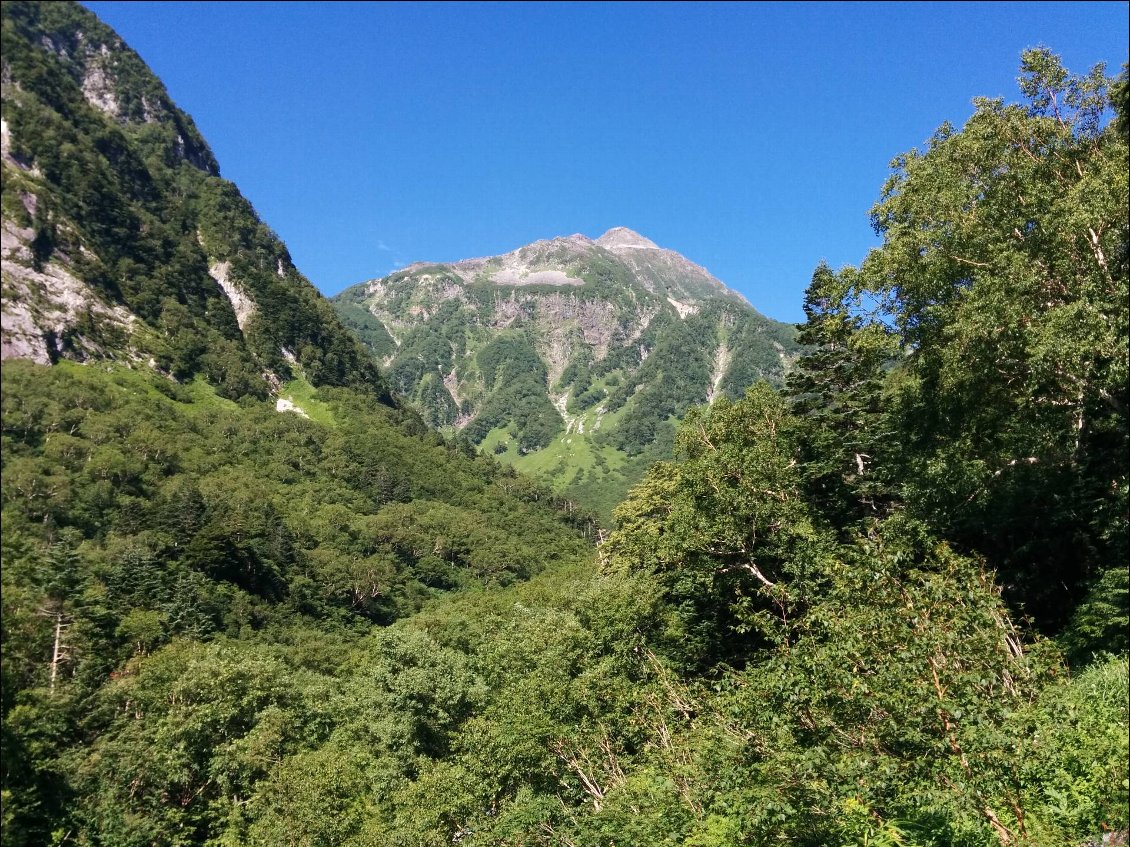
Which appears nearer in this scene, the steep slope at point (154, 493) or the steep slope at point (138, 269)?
the steep slope at point (154, 493)

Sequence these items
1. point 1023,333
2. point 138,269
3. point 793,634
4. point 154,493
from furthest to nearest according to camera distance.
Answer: point 138,269 < point 154,493 < point 793,634 < point 1023,333

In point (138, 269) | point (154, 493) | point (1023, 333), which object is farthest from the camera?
point (138, 269)

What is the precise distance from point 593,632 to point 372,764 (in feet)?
51.9

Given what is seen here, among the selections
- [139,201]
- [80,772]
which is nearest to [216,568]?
[80,772]

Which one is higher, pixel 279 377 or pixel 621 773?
pixel 279 377

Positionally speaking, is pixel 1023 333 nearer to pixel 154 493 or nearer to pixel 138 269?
pixel 154 493

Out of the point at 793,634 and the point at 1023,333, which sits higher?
the point at 1023,333

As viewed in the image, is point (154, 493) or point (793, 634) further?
point (154, 493)

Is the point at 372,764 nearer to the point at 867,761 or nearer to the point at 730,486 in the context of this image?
the point at 730,486

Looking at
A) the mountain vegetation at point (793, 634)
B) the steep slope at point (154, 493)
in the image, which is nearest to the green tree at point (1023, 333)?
the mountain vegetation at point (793, 634)

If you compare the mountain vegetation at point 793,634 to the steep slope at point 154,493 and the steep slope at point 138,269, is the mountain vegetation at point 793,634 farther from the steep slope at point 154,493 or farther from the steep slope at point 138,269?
the steep slope at point 138,269

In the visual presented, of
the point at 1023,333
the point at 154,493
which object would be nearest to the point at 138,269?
the point at 154,493

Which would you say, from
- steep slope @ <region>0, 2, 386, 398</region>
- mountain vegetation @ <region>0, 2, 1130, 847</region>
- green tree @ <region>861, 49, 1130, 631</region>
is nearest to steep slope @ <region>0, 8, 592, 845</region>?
mountain vegetation @ <region>0, 2, 1130, 847</region>

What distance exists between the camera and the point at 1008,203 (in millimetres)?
20844
